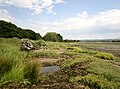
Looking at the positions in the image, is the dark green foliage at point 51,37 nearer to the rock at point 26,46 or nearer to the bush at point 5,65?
the rock at point 26,46

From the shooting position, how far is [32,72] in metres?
9.09

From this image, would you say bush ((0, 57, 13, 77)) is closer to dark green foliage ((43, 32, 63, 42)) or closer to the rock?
the rock

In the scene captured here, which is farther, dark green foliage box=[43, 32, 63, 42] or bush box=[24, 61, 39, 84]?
dark green foliage box=[43, 32, 63, 42]

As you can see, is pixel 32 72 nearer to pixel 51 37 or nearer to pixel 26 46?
pixel 26 46

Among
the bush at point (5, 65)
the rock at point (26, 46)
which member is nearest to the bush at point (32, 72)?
the bush at point (5, 65)

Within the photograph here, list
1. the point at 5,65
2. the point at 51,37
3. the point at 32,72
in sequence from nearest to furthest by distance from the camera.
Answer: the point at 5,65 < the point at 32,72 < the point at 51,37

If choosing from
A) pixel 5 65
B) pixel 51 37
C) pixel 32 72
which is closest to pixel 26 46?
pixel 32 72

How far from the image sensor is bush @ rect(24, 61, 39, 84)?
898 cm

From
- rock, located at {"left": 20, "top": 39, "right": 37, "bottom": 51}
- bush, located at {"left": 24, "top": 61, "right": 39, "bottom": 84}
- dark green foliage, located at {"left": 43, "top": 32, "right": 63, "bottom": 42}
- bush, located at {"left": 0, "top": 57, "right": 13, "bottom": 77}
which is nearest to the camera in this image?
bush, located at {"left": 0, "top": 57, "right": 13, "bottom": 77}

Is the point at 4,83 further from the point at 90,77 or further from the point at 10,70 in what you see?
the point at 90,77

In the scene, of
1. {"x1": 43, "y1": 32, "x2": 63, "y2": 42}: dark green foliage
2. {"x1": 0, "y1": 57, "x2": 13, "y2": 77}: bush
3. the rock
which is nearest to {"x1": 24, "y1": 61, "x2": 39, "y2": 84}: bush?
{"x1": 0, "y1": 57, "x2": 13, "y2": 77}: bush

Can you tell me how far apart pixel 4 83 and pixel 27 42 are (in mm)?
16735

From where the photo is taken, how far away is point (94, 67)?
39.5 ft

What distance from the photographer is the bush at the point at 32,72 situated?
353 inches
